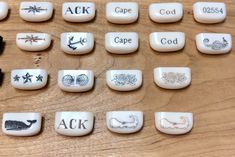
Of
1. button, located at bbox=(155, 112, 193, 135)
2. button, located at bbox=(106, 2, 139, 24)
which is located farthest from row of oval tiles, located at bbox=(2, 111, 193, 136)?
button, located at bbox=(106, 2, 139, 24)

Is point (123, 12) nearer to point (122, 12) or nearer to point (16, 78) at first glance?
point (122, 12)

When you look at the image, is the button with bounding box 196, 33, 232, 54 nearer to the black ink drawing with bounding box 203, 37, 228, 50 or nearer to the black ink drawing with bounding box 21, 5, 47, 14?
the black ink drawing with bounding box 203, 37, 228, 50

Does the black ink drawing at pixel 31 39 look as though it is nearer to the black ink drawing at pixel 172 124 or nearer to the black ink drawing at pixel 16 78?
the black ink drawing at pixel 16 78

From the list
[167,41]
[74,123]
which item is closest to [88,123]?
[74,123]

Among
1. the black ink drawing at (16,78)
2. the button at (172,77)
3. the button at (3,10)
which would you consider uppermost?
the button at (3,10)

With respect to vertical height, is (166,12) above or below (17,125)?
above

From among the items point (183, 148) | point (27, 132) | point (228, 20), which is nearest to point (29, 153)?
point (27, 132)

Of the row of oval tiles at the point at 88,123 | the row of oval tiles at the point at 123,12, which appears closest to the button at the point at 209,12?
the row of oval tiles at the point at 123,12
